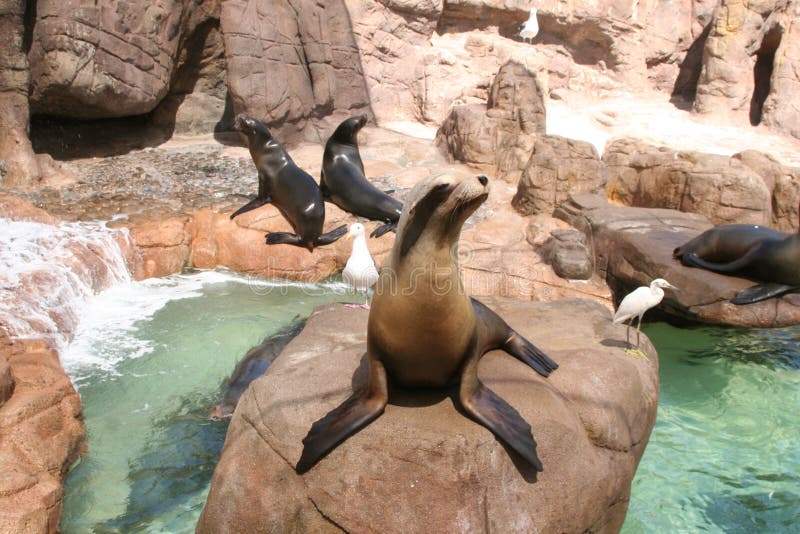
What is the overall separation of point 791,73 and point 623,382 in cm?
1276

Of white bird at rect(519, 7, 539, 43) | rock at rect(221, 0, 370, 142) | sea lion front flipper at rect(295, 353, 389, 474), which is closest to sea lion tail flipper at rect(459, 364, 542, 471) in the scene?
sea lion front flipper at rect(295, 353, 389, 474)

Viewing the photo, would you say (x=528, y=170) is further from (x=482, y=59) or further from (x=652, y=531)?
(x=482, y=59)

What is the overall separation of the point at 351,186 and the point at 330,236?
835 millimetres

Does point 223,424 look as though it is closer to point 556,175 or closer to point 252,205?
point 252,205

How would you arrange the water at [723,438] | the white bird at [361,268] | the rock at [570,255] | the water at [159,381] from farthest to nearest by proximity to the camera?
the rock at [570,255]
the white bird at [361,268]
the water at [723,438]
the water at [159,381]

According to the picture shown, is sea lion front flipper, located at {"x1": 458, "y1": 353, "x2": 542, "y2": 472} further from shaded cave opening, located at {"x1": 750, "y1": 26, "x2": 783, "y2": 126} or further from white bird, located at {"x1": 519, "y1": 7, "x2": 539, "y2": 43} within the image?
shaded cave opening, located at {"x1": 750, "y1": 26, "x2": 783, "y2": 126}

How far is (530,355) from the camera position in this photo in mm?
3045

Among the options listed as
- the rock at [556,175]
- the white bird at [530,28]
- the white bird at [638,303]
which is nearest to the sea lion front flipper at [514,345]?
the white bird at [638,303]

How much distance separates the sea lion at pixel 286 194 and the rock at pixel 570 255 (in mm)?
2350

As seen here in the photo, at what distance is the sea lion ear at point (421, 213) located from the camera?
2.15 m

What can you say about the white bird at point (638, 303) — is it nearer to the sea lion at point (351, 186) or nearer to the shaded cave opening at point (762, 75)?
the sea lion at point (351, 186)

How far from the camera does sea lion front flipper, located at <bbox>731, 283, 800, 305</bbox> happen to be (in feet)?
18.5

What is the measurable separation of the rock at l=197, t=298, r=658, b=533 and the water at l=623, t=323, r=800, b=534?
0.92 metres

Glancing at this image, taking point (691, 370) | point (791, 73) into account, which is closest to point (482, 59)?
point (791, 73)
